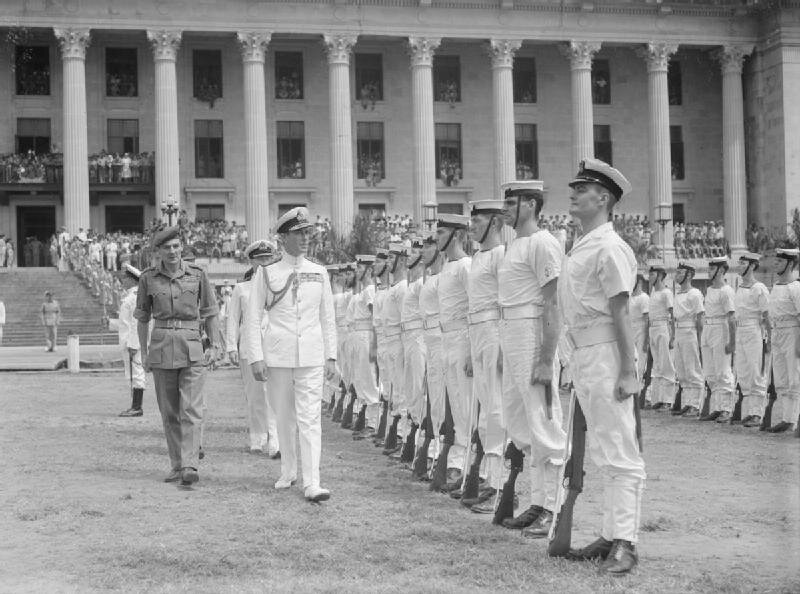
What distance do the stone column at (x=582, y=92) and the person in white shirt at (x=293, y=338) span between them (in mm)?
44790

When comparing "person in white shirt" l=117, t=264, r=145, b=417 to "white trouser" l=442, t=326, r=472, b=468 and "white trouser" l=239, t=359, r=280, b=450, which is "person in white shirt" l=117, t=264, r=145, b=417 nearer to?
"white trouser" l=239, t=359, r=280, b=450

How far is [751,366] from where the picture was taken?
16891 mm

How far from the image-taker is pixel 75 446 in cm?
1422

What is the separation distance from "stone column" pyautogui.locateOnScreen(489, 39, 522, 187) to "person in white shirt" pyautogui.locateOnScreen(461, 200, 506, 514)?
4371 cm

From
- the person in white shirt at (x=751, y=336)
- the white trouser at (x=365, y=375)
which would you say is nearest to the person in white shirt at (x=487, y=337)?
the white trouser at (x=365, y=375)

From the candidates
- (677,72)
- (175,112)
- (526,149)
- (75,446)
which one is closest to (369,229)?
(175,112)

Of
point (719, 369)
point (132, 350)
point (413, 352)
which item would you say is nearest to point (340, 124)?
Result: point (132, 350)

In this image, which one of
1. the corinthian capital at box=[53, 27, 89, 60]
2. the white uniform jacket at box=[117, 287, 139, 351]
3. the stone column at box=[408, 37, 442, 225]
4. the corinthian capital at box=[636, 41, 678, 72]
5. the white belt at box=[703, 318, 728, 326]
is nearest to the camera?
the white uniform jacket at box=[117, 287, 139, 351]

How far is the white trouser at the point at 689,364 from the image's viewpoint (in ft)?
61.5

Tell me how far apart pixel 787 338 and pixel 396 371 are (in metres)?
5.63

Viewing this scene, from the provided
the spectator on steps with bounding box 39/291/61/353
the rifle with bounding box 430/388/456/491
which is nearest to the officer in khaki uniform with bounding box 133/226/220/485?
the rifle with bounding box 430/388/456/491

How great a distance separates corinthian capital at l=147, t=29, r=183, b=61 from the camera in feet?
164

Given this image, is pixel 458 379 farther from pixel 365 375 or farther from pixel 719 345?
pixel 719 345

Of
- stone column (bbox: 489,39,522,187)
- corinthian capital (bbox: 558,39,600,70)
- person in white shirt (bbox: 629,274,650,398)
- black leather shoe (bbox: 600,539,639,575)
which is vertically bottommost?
black leather shoe (bbox: 600,539,639,575)
